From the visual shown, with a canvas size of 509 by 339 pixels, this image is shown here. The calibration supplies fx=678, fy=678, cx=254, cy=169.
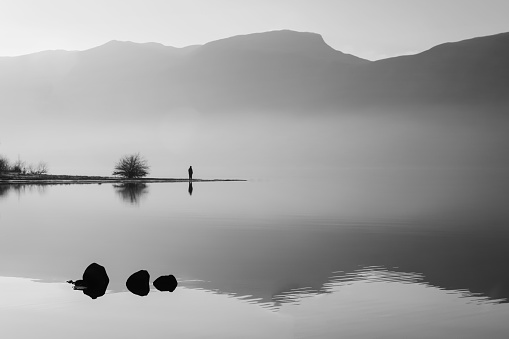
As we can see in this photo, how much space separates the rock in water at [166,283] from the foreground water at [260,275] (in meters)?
0.26

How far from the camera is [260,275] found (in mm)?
23062

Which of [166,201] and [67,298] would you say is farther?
[166,201]

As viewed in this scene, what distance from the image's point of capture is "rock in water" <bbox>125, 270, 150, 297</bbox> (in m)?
20.3

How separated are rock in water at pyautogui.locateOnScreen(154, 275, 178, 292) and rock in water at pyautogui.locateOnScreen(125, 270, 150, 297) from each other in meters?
0.30

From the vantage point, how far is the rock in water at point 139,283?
20.3 meters

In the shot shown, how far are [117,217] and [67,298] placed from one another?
25.6 metres

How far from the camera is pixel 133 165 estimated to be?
106 metres

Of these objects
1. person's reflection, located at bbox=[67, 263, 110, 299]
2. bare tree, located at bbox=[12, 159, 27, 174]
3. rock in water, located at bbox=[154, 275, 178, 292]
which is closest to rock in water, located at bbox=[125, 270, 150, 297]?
rock in water, located at bbox=[154, 275, 178, 292]

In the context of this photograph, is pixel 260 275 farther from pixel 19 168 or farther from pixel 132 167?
pixel 19 168

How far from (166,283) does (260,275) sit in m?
3.80

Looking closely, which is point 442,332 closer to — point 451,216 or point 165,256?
point 165,256

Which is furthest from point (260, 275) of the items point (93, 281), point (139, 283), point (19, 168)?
point (19, 168)

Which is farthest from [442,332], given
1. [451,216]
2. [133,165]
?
[133,165]

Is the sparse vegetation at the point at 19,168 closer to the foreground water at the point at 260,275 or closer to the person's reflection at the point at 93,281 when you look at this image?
the foreground water at the point at 260,275
